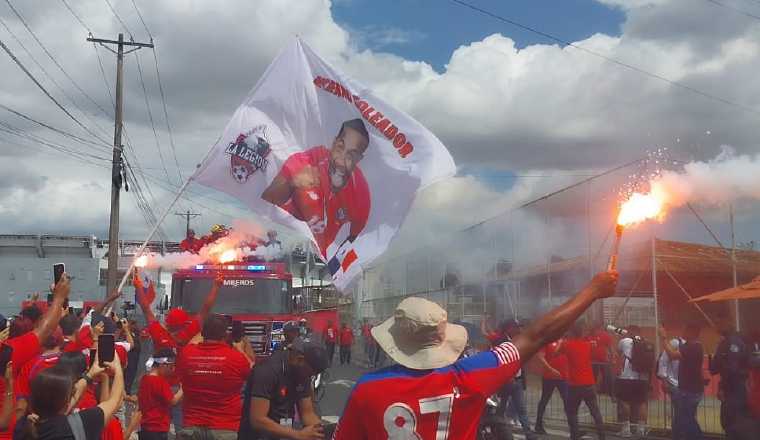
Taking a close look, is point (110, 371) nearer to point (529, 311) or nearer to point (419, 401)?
point (419, 401)

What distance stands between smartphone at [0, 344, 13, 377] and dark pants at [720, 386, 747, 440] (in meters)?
7.35

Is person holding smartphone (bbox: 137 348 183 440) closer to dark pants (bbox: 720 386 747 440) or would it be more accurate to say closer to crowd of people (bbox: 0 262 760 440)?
crowd of people (bbox: 0 262 760 440)

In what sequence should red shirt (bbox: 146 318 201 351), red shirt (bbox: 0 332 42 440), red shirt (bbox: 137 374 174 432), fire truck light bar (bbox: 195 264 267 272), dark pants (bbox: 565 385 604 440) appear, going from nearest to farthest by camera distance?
red shirt (bbox: 0 332 42 440) → red shirt (bbox: 137 374 174 432) → red shirt (bbox: 146 318 201 351) → dark pants (bbox: 565 385 604 440) → fire truck light bar (bbox: 195 264 267 272)

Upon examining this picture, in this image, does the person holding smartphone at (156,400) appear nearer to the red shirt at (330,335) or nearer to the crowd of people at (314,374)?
the crowd of people at (314,374)

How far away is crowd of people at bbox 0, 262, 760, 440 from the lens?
9.11 ft

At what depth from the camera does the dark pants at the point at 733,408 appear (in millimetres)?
8602

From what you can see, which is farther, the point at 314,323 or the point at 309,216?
the point at 314,323

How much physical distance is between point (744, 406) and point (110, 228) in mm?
18068

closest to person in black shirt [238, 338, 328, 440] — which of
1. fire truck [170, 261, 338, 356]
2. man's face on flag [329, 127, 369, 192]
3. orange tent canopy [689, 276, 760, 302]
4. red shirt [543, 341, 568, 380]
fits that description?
man's face on flag [329, 127, 369, 192]

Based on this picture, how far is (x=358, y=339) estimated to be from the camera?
3600cm

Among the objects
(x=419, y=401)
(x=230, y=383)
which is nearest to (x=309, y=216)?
(x=230, y=383)

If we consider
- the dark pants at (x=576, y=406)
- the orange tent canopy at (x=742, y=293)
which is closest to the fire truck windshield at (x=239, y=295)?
the dark pants at (x=576, y=406)

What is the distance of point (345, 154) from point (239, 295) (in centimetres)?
998

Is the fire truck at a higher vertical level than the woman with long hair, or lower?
higher
